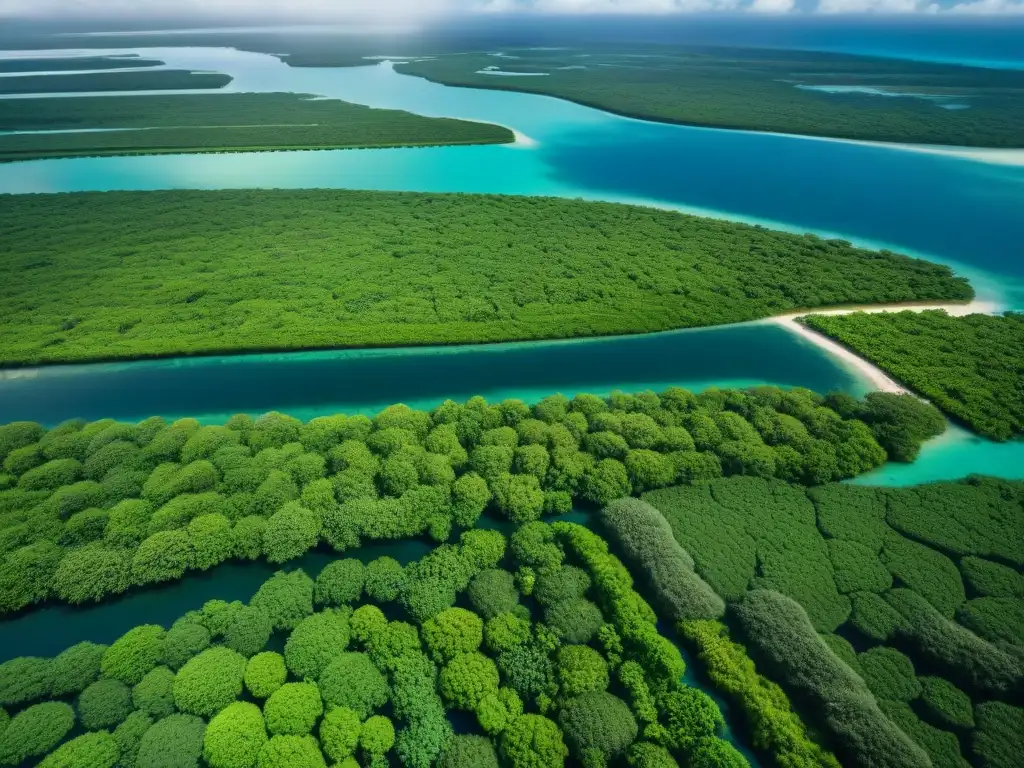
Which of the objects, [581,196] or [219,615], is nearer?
[219,615]

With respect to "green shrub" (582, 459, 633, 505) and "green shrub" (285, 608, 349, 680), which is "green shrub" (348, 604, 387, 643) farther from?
"green shrub" (582, 459, 633, 505)

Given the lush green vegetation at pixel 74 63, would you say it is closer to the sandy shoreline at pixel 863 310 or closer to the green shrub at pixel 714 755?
the sandy shoreline at pixel 863 310

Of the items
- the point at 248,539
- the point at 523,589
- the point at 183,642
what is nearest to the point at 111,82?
the point at 248,539

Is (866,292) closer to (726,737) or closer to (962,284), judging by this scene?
(962,284)

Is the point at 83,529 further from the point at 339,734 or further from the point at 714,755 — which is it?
the point at 714,755

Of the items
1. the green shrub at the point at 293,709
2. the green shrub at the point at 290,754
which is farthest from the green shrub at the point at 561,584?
the green shrub at the point at 290,754

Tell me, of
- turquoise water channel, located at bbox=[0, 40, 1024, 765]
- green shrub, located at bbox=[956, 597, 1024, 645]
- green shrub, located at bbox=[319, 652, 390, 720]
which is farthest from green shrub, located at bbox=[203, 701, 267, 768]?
green shrub, located at bbox=[956, 597, 1024, 645]

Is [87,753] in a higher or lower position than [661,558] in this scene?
lower
